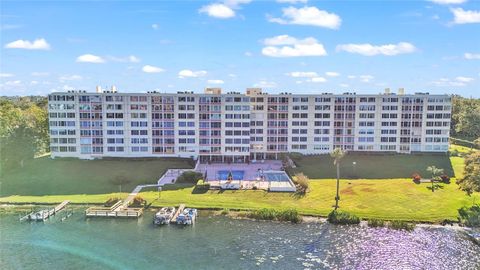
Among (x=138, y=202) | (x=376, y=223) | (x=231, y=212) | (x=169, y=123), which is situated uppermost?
(x=169, y=123)

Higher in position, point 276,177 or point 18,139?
point 18,139

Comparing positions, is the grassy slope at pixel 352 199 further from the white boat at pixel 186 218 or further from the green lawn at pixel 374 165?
the green lawn at pixel 374 165

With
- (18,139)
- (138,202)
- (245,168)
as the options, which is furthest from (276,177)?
(18,139)

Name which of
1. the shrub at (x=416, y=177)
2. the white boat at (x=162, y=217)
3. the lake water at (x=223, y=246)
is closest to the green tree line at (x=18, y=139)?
the lake water at (x=223, y=246)

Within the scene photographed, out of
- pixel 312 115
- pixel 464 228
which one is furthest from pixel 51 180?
pixel 464 228

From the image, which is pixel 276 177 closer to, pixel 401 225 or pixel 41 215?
pixel 401 225

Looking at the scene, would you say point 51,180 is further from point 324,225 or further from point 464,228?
point 464,228
